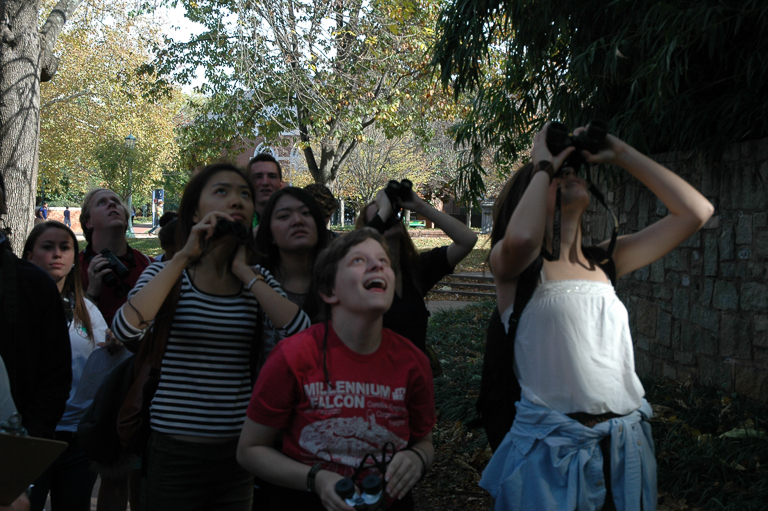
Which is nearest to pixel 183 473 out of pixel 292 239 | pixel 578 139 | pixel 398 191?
pixel 292 239

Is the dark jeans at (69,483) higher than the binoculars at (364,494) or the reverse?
the reverse

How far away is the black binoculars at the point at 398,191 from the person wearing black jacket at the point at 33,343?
1.56 meters

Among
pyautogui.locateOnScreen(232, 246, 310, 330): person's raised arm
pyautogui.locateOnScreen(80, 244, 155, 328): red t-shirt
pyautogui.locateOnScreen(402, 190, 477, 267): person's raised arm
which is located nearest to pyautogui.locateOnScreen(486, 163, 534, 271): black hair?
pyautogui.locateOnScreen(232, 246, 310, 330): person's raised arm

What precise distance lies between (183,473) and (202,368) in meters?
0.39

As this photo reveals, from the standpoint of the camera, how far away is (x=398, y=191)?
129 inches

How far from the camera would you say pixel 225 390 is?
2529 mm

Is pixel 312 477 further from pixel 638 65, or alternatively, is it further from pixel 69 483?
pixel 638 65

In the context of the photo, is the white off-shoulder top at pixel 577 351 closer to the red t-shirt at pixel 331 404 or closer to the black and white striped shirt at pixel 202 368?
the red t-shirt at pixel 331 404

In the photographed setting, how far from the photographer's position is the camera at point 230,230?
252 cm

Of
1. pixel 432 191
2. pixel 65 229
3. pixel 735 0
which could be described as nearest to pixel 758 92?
pixel 735 0

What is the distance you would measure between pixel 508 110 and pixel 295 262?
15.0ft

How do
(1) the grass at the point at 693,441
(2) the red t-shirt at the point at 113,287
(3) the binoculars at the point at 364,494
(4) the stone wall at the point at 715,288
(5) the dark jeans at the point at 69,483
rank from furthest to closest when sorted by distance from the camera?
(4) the stone wall at the point at 715,288
(2) the red t-shirt at the point at 113,287
(1) the grass at the point at 693,441
(5) the dark jeans at the point at 69,483
(3) the binoculars at the point at 364,494

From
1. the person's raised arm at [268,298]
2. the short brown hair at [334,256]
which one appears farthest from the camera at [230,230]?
the short brown hair at [334,256]

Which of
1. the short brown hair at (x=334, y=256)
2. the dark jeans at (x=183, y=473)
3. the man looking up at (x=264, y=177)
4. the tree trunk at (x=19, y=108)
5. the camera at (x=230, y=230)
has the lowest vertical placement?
the dark jeans at (x=183, y=473)
